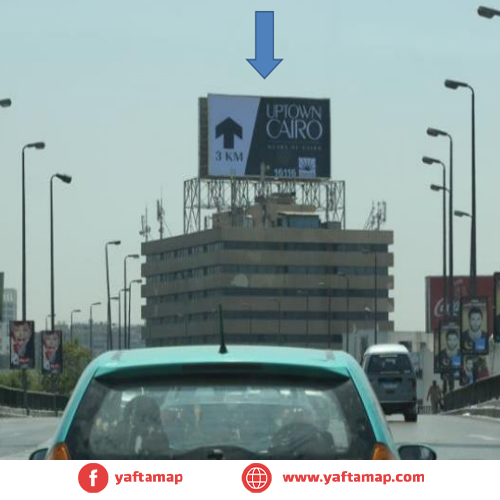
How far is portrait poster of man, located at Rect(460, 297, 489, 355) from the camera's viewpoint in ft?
222

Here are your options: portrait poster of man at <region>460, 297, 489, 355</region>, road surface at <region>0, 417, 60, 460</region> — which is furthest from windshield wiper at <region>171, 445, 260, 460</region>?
portrait poster of man at <region>460, 297, 489, 355</region>

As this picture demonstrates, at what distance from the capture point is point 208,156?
147250 mm

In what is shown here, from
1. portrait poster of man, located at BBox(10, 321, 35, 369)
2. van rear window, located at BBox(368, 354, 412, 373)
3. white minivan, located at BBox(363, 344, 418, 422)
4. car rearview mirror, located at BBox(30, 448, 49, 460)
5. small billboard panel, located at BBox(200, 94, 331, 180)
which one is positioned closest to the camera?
car rearview mirror, located at BBox(30, 448, 49, 460)

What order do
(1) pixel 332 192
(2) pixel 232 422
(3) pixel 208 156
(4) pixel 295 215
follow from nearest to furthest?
1. (2) pixel 232 422
2. (3) pixel 208 156
3. (1) pixel 332 192
4. (4) pixel 295 215

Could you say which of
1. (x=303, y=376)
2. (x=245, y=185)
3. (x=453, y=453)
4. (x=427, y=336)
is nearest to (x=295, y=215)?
(x=427, y=336)

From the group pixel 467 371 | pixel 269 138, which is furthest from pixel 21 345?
pixel 269 138

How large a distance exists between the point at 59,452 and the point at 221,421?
0.64 meters

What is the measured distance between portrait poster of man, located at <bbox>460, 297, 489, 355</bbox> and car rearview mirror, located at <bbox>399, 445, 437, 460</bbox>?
5949cm

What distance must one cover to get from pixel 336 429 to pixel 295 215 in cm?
19016

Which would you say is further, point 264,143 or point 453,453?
point 264,143
